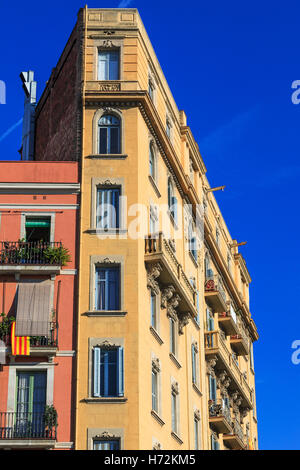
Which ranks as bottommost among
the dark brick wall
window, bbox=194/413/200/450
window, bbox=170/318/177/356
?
window, bbox=194/413/200/450

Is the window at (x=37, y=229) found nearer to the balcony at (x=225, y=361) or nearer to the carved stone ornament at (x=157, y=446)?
the carved stone ornament at (x=157, y=446)

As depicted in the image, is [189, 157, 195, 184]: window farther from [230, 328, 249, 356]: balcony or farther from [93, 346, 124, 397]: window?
[93, 346, 124, 397]: window

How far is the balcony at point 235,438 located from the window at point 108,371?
21.2 metres

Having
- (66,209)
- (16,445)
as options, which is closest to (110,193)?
(66,209)

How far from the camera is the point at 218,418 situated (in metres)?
62.0

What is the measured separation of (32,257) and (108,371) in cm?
701

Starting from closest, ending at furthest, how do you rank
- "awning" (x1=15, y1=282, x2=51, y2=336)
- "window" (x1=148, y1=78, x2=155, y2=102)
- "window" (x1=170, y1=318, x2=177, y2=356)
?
1. "awning" (x1=15, y1=282, x2=51, y2=336)
2. "window" (x1=170, y1=318, x2=177, y2=356)
3. "window" (x1=148, y1=78, x2=155, y2=102)

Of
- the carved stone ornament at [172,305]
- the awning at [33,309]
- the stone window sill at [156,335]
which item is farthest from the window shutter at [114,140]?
the stone window sill at [156,335]

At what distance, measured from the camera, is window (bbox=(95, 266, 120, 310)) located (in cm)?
4869

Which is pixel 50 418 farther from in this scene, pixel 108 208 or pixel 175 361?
pixel 108 208

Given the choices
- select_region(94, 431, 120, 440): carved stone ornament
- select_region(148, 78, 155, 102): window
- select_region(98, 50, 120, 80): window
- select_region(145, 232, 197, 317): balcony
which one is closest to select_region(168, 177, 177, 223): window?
select_region(145, 232, 197, 317): balcony

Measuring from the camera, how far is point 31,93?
65188 mm

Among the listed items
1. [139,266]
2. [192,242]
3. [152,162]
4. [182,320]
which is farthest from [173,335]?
[152,162]

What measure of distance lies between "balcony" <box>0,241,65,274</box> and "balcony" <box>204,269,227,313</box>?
18071 millimetres
